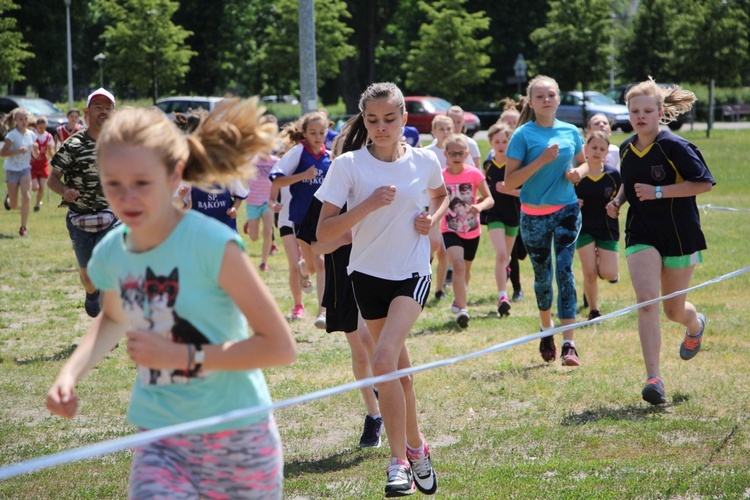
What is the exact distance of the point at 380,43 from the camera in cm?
6438

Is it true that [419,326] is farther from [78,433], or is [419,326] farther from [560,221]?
[78,433]

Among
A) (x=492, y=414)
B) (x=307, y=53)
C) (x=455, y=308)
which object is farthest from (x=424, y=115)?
(x=492, y=414)

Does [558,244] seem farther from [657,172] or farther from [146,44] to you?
[146,44]

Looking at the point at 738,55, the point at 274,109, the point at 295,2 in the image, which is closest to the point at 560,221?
the point at 738,55

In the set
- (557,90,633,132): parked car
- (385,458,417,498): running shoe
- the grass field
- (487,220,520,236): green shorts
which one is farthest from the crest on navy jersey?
(557,90,633,132): parked car

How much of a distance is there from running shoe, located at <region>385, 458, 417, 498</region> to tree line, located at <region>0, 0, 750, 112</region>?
38.6 meters

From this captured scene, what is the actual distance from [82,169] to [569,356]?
466cm

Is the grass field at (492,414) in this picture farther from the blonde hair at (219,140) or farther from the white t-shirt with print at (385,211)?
the blonde hair at (219,140)

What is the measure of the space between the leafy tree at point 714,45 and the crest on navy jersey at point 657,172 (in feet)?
128

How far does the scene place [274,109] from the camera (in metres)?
54.0

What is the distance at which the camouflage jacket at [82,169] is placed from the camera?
28.8ft

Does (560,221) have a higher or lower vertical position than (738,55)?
lower

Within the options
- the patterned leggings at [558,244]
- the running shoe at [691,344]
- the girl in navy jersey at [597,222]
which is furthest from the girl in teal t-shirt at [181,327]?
the girl in navy jersey at [597,222]

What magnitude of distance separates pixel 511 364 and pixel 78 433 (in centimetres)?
379
